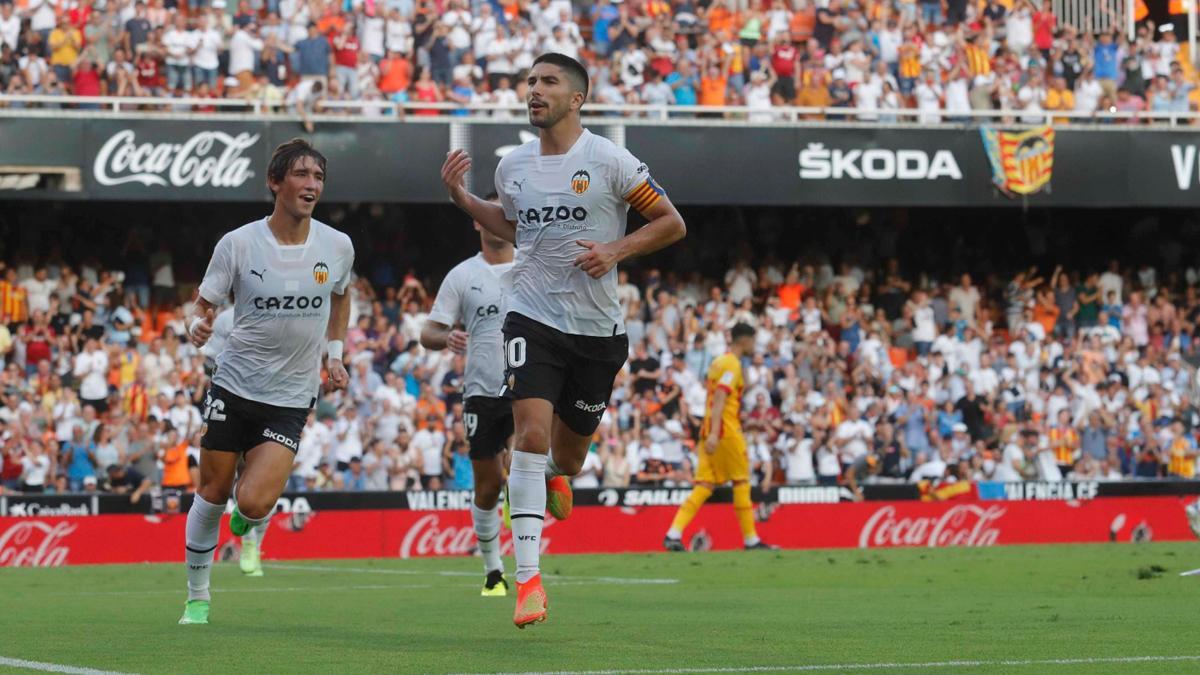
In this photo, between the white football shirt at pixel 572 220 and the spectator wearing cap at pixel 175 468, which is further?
the spectator wearing cap at pixel 175 468

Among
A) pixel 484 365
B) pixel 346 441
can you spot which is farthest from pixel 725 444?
pixel 484 365

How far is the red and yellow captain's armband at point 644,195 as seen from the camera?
29.2 ft

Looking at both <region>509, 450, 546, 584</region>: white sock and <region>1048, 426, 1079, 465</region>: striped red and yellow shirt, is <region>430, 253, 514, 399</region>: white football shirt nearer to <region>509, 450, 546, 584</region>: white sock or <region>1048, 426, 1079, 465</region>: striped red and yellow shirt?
<region>509, 450, 546, 584</region>: white sock

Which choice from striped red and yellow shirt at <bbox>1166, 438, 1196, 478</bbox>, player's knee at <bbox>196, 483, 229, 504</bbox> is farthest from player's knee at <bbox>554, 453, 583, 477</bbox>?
striped red and yellow shirt at <bbox>1166, 438, 1196, 478</bbox>

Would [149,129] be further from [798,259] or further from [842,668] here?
[842,668]

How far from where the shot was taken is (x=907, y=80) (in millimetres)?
29609

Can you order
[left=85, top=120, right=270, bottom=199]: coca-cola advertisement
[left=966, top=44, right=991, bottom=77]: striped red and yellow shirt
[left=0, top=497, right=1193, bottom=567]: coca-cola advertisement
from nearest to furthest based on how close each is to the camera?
1. [left=0, top=497, right=1193, bottom=567]: coca-cola advertisement
2. [left=85, top=120, right=270, bottom=199]: coca-cola advertisement
3. [left=966, top=44, right=991, bottom=77]: striped red and yellow shirt

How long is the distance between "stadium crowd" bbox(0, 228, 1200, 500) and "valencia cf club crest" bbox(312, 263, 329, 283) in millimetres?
12567

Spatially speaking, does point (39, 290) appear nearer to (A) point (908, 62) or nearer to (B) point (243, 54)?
(B) point (243, 54)

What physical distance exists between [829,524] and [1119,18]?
14963mm

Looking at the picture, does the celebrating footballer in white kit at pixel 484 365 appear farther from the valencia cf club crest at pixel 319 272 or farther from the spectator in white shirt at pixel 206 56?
the spectator in white shirt at pixel 206 56

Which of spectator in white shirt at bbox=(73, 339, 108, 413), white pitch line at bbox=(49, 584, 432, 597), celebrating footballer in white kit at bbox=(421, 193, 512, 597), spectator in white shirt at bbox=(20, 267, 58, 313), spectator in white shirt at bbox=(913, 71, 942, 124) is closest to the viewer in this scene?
celebrating footballer in white kit at bbox=(421, 193, 512, 597)

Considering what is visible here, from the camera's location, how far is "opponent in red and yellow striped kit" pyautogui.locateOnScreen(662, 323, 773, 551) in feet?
61.1

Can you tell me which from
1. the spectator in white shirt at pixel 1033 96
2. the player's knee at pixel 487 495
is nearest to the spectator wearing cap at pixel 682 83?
the spectator in white shirt at pixel 1033 96
